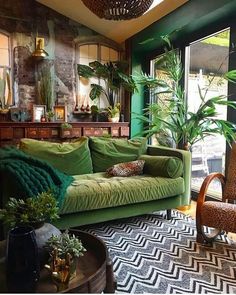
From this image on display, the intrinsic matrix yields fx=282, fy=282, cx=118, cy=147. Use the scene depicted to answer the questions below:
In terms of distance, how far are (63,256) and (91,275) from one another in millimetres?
153

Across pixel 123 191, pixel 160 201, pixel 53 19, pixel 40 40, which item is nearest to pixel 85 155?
pixel 123 191

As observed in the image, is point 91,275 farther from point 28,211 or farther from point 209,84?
point 209,84

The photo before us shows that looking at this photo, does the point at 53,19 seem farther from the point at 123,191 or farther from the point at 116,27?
the point at 123,191

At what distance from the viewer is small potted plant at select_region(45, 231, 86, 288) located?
124 centimetres

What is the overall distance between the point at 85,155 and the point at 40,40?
2.68 metres

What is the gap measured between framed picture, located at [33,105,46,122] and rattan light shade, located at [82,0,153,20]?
2.76 m

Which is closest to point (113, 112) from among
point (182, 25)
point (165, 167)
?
point (182, 25)

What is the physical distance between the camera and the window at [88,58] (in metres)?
5.28

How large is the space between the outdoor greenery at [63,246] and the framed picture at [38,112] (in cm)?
370

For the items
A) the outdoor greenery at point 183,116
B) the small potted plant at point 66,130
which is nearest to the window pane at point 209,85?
the outdoor greenery at point 183,116

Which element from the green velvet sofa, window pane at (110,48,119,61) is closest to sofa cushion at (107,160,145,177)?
the green velvet sofa

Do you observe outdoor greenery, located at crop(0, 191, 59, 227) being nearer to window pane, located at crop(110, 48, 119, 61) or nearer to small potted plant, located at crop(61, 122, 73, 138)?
small potted plant, located at crop(61, 122, 73, 138)

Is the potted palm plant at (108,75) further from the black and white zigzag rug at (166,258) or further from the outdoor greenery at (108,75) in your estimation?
the black and white zigzag rug at (166,258)

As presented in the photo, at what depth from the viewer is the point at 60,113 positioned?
5055 millimetres
